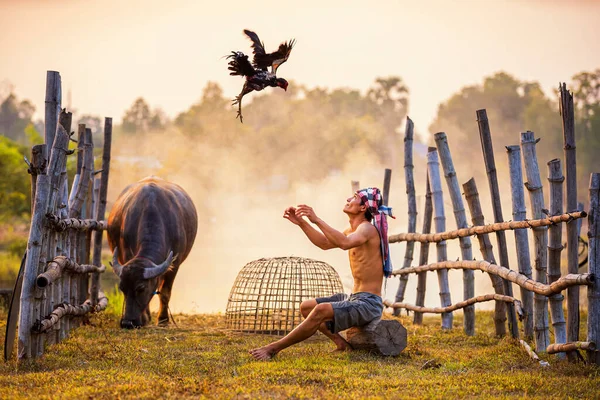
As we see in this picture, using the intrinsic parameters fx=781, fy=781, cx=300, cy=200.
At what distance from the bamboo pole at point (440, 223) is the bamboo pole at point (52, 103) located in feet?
16.7

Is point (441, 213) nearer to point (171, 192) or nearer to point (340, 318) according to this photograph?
point (340, 318)

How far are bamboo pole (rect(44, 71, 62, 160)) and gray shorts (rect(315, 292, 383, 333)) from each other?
339 centimetres

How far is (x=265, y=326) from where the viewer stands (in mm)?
10219

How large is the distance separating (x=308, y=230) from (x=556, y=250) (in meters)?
2.37

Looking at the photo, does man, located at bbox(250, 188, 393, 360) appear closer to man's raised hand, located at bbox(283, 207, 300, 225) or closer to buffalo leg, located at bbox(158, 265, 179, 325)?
man's raised hand, located at bbox(283, 207, 300, 225)

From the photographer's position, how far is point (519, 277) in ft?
25.8

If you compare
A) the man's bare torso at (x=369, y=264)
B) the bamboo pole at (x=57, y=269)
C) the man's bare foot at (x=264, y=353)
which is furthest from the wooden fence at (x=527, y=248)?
the bamboo pole at (x=57, y=269)

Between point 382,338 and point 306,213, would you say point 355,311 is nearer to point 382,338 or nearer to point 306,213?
point 382,338

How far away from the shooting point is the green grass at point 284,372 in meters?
5.81

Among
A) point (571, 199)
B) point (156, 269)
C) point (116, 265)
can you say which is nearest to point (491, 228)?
point (571, 199)

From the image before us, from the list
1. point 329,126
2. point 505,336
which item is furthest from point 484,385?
point 329,126

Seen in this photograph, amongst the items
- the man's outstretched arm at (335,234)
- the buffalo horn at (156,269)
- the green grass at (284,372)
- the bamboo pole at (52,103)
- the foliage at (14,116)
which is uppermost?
the foliage at (14,116)

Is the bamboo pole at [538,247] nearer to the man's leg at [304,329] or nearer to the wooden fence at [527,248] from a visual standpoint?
the wooden fence at [527,248]

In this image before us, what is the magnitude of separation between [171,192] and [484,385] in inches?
293
